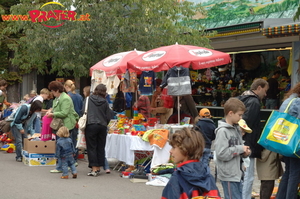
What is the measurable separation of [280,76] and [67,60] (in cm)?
694

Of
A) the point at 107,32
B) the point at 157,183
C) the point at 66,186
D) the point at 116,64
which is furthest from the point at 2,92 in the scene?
the point at 157,183

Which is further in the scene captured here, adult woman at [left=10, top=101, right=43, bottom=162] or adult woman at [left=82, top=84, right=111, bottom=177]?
adult woman at [left=10, top=101, right=43, bottom=162]

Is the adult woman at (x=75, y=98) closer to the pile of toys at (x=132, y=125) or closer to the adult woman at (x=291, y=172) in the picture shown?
the pile of toys at (x=132, y=125)

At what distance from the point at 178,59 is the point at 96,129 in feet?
7.19

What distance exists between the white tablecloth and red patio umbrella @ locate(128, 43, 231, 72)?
150 cm

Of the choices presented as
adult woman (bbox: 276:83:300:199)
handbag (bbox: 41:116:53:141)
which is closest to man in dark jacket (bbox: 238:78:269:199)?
adult woman (bbox: 276:83:300:199)

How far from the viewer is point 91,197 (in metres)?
8.28

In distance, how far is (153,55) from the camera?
10.6 m

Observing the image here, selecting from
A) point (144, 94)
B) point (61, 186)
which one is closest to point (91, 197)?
point (61, 186)

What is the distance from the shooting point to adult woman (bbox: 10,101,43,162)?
12.6m

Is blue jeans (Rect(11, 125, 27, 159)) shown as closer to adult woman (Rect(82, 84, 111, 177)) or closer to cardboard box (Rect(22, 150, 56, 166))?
cardboard box (Rect(22, 150, 56, 166))

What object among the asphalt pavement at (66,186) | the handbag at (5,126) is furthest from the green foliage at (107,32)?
the asphalt pavement at (66,186)

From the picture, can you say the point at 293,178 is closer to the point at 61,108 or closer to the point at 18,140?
the point at 61,108

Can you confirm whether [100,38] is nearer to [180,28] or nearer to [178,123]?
[180,28]
